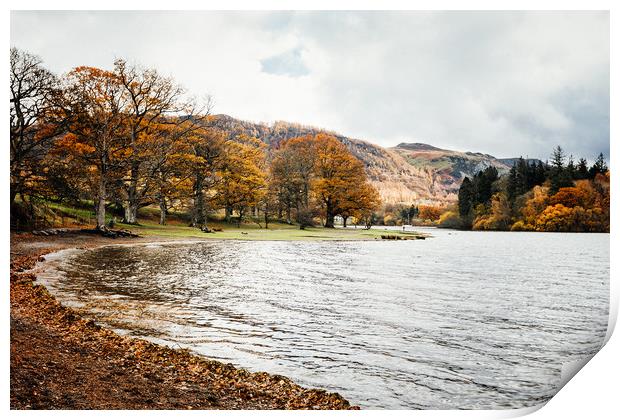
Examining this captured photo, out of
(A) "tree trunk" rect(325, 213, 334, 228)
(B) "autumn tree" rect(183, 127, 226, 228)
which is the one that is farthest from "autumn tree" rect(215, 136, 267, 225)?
(A) "tree trunk" rect(325, 213, 334, 228)

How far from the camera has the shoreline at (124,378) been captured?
412 cm

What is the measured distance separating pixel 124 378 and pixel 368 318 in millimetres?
3787

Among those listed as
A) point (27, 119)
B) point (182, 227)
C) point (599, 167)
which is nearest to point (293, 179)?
point (182, 227)

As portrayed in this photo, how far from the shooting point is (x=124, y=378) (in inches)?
169

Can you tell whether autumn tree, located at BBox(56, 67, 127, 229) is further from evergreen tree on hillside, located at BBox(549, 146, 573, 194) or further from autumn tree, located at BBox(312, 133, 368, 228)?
autumn tree, located at BBox(312, 133, 368, 228)

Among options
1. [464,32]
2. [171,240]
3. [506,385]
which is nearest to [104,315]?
[506,385]

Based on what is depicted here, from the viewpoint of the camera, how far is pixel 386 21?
694 centimetres

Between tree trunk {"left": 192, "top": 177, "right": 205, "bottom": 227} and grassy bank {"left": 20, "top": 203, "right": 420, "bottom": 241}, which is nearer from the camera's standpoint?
grassy bank {"left": 20, "top": 203, "right": 420, "bottom": 241}

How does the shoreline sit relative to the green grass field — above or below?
below

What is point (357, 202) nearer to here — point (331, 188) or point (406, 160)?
point (331, 188)

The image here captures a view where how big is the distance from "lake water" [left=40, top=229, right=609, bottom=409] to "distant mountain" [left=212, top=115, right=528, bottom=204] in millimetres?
2535

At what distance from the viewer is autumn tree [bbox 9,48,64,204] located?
6656 millimetres

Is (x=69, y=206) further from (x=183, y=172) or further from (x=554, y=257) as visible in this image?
(x=554, y=257)
